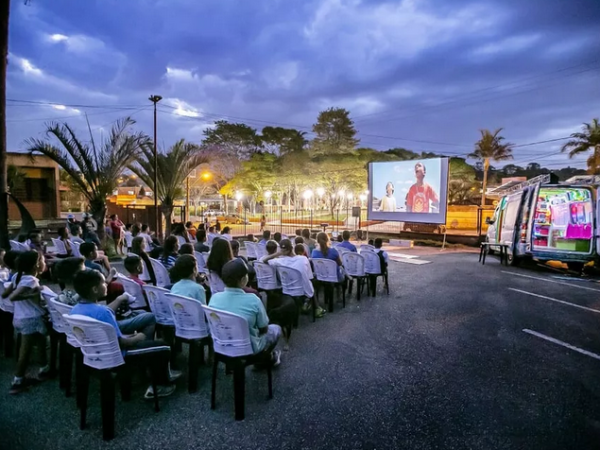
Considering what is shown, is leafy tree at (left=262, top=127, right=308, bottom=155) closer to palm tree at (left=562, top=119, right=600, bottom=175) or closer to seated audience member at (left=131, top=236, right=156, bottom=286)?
palm tree at (left=562, top=119, right=600, bottom=175)

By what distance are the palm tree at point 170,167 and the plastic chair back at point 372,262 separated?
342 inches

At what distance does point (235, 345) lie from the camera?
9.24ft

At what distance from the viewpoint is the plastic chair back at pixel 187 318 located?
123 inches

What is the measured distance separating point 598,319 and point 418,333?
3136 mm

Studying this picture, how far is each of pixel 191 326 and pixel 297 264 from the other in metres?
2.04

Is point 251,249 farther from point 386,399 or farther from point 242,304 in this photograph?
point 386,399

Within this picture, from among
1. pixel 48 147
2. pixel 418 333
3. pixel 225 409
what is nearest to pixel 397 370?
pixel 418 333

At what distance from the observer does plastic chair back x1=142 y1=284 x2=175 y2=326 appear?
3.51m

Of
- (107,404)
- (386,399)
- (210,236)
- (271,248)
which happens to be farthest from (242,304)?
(210,236)

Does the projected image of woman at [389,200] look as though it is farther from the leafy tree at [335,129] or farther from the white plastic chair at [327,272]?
the leafy tree at [335,129]

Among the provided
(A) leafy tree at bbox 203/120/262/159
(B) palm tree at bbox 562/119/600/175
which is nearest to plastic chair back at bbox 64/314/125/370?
(B) palm tree at bbox 562/119/600/175

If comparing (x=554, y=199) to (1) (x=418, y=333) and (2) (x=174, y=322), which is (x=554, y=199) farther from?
(2) (x=174, y=322)

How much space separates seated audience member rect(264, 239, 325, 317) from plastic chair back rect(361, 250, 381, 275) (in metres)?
1.52

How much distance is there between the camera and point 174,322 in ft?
11.1
